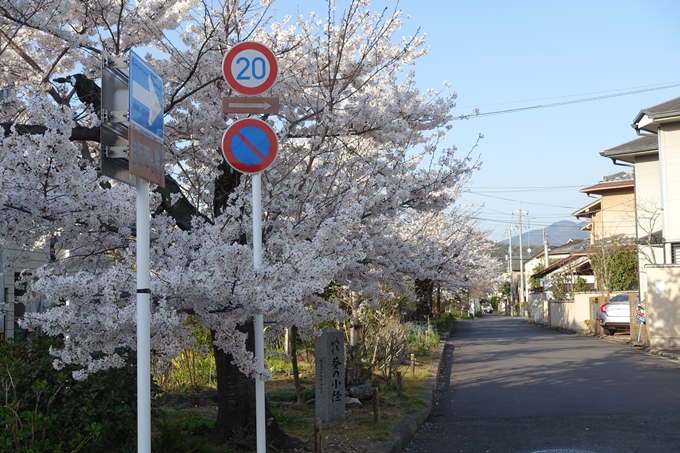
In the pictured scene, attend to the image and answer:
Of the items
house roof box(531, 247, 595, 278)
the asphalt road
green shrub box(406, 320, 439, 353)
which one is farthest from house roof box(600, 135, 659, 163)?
house roof box(531, 247, 595, 278)

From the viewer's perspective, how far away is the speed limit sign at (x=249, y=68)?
5398 millimetres

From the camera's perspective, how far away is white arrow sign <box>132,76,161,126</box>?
403 centimetres

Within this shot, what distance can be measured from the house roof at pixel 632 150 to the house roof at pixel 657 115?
2.99m

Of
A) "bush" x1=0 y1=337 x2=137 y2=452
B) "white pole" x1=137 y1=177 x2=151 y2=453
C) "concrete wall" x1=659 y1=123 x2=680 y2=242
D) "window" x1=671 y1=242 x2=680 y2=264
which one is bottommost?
"bush" x1=0 y1=337 x2=137 y2=452

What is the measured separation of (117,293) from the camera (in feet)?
14.0

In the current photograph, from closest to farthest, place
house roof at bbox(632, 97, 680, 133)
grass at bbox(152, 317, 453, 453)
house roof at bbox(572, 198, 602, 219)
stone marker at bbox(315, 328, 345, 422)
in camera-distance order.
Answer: grass at bbox(152, 317, 453, 453), stone marker at bbox(315, 328, 345, 422), house roof at bbox(632, 97, 680, 133), house roof at bbox(572, 198, 602, 219)

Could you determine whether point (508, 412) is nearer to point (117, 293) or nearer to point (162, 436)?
point (162, 436)

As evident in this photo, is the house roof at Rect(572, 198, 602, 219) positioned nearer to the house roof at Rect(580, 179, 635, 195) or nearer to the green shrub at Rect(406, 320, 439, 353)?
the house roof at Rect(580, 179, 635, 195)

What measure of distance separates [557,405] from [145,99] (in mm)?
9492

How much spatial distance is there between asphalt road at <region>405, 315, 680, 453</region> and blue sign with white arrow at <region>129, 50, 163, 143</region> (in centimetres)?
585

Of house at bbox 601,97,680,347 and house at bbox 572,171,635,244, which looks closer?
house at bbox 601,97,680,347

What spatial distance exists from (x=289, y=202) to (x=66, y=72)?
17.9 feet

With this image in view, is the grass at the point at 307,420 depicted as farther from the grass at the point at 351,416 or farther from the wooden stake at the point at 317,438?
the wooden stake at the point at 317,438

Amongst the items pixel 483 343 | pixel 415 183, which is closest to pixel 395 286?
pixel 415 183
